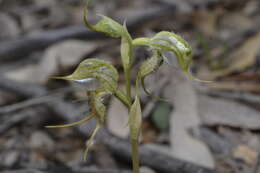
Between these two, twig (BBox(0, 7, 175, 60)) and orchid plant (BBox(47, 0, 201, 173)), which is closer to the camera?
orchid plant (BBox(47, 0, 201, 173))

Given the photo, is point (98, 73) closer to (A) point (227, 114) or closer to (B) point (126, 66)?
(B) point (126, 66)

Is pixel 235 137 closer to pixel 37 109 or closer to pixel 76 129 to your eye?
pixel 76 129

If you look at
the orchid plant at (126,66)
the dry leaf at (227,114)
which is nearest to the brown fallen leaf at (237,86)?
the dry leaf at (227,114)

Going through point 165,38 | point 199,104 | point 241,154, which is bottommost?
point 241,154

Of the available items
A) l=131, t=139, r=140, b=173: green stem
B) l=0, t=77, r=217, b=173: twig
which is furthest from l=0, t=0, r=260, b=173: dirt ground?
l=131, t=139, r=140, b=173: green stem

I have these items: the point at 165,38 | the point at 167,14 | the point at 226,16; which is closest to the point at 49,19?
the point at 167,14

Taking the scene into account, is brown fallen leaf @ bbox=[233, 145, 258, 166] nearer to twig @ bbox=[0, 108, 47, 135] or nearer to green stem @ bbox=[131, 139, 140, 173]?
green stem @ bbox=[131, 139, 140, 173]

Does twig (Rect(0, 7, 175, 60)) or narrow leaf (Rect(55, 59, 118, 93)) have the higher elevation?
twig (Rect(0, 7, 175, 60))

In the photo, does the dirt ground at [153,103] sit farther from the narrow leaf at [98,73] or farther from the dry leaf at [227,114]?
the narrow leaf at [98,73]
